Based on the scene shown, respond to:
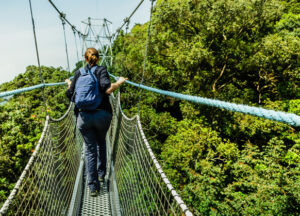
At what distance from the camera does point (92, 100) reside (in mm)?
1457

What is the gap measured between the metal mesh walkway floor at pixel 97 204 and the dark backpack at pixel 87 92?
0.89 metres

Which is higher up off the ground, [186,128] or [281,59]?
[281,59]

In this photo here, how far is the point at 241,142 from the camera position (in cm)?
1003

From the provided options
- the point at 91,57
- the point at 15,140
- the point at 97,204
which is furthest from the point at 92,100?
the point at 15,140

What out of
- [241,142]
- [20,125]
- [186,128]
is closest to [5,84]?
[20,125]

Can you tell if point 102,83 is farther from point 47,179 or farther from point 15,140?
point 15,140

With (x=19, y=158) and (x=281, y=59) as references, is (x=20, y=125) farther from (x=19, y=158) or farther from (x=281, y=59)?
(x=281, y=59)

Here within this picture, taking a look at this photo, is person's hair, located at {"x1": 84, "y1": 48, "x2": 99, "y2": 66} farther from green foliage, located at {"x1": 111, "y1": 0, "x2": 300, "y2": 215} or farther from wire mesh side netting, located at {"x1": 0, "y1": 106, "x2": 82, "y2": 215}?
green foliage, located at {"x1": 111, "y1": 0, "x2": 300, "y2": 215}

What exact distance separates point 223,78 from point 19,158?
11.0m

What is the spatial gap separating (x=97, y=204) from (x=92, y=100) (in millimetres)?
986

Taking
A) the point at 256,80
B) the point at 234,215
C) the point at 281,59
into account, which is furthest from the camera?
the point at 256,80

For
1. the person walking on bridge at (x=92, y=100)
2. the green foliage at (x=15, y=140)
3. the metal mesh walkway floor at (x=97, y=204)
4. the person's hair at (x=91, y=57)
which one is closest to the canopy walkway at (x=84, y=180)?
the metal mesh walkway floor at (x=97, y=204)

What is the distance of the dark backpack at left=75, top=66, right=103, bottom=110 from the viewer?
4.77ft

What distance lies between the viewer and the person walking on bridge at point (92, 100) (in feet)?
4.82
